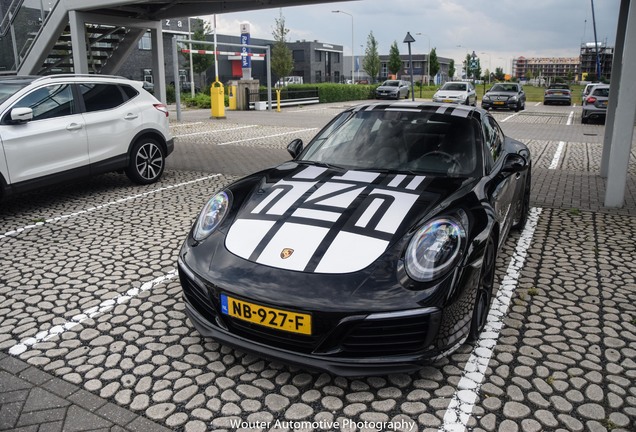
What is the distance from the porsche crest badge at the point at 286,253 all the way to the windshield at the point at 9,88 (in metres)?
5.09

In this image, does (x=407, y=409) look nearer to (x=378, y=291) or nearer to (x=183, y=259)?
(x=378, y=291)

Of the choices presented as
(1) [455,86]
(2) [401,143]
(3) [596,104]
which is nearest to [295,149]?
(2) [401,143]

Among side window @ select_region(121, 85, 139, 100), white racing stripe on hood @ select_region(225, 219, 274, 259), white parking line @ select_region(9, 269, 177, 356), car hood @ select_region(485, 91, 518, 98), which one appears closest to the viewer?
white racing stripe on hood @ select_region(225, 219, 274, 259)

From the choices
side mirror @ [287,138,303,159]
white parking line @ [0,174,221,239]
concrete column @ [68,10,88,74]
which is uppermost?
concrete column @ [68,10,88,74]

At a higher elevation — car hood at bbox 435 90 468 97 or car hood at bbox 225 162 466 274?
car hood at bbox 435 90 468 97

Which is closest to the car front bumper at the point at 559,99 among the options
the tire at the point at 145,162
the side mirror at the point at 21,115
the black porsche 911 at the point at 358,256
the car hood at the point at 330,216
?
the tire at the point at 145,162

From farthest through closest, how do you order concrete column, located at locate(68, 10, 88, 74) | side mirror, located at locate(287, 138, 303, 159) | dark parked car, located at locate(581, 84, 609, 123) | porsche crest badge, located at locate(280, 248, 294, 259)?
dark parked car, located at locate(581, 84, 609, 123), concrete column, located at locate(68, 10, 88, 74), side mirror, located at locate(287, 138, 303, 159), porsche crest badge, located at locate(280, 248, 294, 259)

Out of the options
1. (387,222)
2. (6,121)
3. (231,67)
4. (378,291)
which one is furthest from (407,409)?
(231,67)

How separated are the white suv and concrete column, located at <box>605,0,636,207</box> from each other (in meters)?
6.43

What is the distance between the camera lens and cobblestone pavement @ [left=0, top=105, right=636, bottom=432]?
2641 millimetres

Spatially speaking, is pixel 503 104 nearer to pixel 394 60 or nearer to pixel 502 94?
pixel 502 94

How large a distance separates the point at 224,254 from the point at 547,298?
2550mm

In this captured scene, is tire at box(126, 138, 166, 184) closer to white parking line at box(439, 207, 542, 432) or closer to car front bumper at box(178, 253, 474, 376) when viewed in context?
white parking line at box(439, 207, 542, 432)

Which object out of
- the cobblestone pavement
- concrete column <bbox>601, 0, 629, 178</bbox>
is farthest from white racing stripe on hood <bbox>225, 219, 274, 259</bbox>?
concrete column <bbox>601, 0, 629, 178</bbox>
